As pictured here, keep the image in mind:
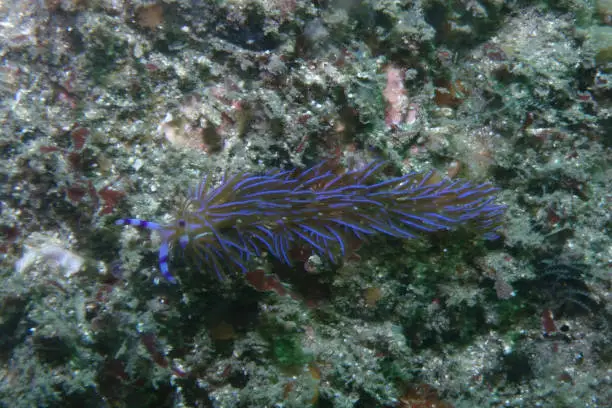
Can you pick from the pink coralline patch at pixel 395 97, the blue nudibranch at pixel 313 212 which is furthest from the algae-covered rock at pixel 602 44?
the pink coralline patch at pixel 395 97

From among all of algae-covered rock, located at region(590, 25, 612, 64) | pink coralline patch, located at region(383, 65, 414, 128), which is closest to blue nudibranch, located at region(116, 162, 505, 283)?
pink coralline patch, located at region(383, 65, 414, 128)

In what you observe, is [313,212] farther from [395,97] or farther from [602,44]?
[602,44]

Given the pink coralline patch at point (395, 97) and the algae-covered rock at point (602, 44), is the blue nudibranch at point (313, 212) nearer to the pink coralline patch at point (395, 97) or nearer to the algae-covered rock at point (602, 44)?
the pink coralline patch at point (395, 97)

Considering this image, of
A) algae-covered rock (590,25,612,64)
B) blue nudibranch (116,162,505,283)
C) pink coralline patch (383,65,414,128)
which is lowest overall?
blue nudibranch (116,162,505,283)

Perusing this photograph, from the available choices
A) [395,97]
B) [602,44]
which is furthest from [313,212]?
[602,44]

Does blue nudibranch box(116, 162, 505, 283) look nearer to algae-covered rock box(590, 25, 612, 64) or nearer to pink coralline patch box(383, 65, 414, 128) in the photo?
pink coralline patch box(383, 65, 414, 128)

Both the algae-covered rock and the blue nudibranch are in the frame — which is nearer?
the blue nudibranch
